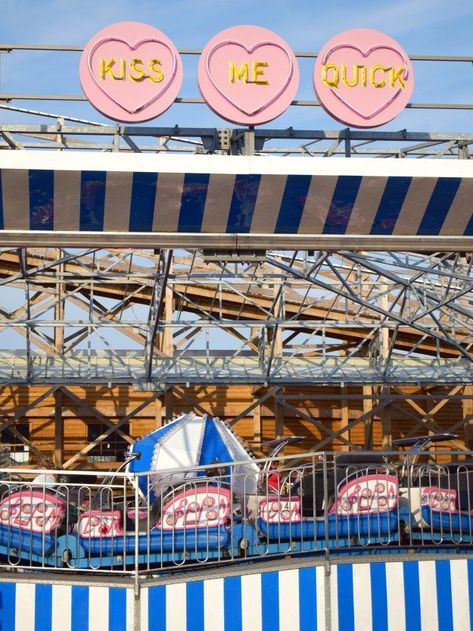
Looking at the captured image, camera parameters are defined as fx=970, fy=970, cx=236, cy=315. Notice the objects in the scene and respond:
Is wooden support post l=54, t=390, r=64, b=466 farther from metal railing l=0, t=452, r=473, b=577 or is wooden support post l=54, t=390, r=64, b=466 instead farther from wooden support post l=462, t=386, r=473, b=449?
metal railing l=0, t=452, r=473, b=577

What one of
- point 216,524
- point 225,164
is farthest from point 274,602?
point 225,164

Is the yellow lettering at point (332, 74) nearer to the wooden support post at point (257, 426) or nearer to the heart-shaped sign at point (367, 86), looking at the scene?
the heart-shaped sign at point (367, 86)

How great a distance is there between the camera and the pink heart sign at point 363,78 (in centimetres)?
1047

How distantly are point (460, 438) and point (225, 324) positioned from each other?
7985 mm

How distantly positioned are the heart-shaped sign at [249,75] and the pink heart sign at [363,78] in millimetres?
427

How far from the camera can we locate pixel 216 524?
1029 cm

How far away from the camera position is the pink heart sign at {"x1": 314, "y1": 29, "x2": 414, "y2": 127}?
34.3 ft

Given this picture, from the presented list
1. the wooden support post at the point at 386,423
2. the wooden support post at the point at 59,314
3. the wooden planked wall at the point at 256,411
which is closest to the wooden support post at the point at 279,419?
the wooden planked wall at the point at 256,411

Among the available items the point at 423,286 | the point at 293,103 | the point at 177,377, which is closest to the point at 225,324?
the point at 177,377

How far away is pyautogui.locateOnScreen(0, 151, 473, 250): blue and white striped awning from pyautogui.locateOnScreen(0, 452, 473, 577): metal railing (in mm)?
2353

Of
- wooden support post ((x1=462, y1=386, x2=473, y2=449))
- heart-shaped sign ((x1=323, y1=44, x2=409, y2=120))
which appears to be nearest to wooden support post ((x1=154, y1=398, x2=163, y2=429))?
wooden support post ((x1=462, y1=386, x2=473, y2=449))

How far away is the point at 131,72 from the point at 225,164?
1563 mm

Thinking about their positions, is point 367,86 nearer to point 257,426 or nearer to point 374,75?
point 374,75

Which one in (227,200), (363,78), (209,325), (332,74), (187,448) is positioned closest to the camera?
(227,200)
